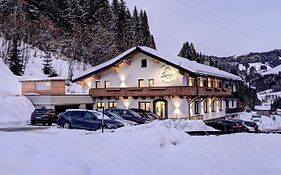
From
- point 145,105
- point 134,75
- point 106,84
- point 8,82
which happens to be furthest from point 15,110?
point 8,82

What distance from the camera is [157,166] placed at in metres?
10.4

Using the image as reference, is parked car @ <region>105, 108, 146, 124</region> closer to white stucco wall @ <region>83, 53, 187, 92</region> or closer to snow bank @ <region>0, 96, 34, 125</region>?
snow bank @ <region>0, 96, 34, 125</region>

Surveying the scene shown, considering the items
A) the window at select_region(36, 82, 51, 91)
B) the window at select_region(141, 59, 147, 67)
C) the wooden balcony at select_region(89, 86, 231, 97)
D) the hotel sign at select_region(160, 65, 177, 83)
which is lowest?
the wooden balcony at select_region(89, 86, 231, 97)

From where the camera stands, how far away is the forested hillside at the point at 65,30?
186ft

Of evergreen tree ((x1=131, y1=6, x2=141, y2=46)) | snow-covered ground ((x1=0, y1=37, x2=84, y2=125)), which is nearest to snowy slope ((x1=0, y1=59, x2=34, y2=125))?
snow-covered ground ((x1=0, y1=37, x2=84, y2=125))

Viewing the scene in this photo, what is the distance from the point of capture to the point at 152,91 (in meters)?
38.1

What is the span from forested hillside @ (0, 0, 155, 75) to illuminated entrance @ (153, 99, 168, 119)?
845 inches

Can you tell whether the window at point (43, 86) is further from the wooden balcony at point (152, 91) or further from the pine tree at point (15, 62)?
the pine tree at point (15, 62)

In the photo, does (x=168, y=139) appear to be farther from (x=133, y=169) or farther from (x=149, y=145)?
(x=133, y=169)

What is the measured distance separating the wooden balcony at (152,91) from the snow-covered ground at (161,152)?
889 inches

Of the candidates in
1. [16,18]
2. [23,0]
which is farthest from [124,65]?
[23,0]

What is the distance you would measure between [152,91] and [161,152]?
26.8m

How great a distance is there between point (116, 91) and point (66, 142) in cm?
2882

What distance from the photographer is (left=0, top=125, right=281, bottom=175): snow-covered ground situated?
32.3 feet
